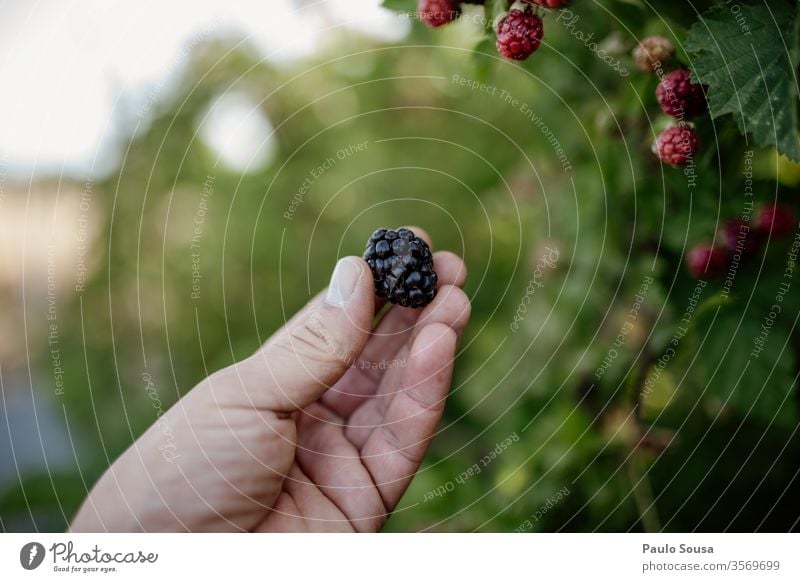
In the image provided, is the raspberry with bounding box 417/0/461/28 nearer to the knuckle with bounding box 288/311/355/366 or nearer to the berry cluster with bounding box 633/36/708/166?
the berry cluster with bounding box 633/36/708/166

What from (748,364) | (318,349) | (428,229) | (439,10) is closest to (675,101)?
(439,10)

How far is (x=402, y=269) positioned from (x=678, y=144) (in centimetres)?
38

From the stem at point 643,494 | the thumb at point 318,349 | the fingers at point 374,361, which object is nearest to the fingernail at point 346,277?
the thumb at point 318,349

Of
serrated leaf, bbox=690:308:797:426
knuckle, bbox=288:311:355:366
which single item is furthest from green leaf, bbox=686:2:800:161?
knuckle, bbox=288:311:355:366

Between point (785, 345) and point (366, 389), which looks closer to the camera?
point (785, 345)

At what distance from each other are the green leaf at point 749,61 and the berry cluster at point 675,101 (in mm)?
32

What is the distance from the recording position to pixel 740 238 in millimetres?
919

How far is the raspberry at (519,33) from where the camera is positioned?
0.69 m

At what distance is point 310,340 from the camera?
0.85m

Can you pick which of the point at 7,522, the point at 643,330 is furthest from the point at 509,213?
the point at 7,522

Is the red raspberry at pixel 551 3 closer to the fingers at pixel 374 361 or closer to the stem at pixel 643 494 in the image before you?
the fingers at pixel 374 361

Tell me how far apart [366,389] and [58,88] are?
0.96m

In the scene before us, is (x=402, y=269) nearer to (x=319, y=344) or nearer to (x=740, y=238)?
(x=319, y=344)
